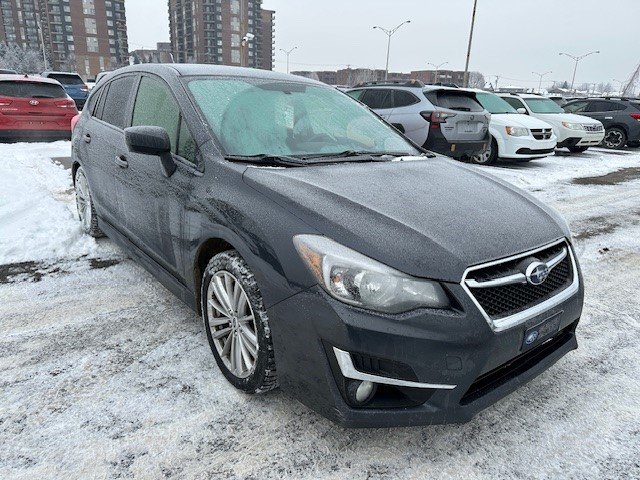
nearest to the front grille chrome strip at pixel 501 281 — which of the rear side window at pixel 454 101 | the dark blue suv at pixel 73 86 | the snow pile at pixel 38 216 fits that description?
the snow pile at pixel 38 216

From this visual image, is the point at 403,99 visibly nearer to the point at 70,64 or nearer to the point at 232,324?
the point at 232,324

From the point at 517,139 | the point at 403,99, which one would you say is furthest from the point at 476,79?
the point at 403,99

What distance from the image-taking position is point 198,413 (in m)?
2.22

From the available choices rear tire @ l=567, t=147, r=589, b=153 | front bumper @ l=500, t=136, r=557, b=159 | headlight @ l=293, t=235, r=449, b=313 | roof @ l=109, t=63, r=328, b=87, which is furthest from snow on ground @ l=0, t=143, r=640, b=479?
rear tire @ l=567, t=147, r=589, b=153

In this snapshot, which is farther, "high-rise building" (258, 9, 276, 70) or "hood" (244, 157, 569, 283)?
"high-rise building" (258, 9, 276, 70)

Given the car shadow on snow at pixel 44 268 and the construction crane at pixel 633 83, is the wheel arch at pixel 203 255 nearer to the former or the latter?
the car shadow on snow at pixel 44 268

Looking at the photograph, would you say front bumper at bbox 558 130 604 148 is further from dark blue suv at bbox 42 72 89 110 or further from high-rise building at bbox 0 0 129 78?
high-rise building at bbox 0 0 129 78

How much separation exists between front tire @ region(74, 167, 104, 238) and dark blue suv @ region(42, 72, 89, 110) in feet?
53.7

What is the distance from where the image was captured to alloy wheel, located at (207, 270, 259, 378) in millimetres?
2230

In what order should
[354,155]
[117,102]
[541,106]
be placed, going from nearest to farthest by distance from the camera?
1. [354,155]
2. [117,102]
3. [541,106]

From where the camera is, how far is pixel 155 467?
6.23ft

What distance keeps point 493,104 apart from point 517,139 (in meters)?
1.83

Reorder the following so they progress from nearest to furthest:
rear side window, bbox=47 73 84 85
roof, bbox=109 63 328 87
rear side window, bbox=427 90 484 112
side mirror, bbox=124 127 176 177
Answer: side mirror, bbox=124 127 176 177, roof, bbox=109 63 328 87, rear side window, bbox=427 90 484 112, rear side window, bbox=47 73 84 85

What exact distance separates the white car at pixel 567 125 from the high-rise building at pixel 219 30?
9299cm
